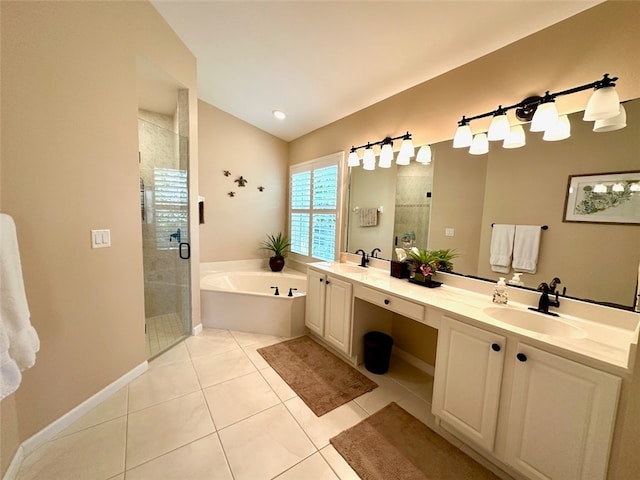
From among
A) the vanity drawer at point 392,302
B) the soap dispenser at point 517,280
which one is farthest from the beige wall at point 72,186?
the soap dispenser at point 517,280

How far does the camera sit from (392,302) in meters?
1.85

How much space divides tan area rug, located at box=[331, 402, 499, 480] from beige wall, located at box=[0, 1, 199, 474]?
1724 millimetres

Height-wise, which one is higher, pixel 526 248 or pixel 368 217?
pixel 368 217

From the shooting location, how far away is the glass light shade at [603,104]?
1207mm

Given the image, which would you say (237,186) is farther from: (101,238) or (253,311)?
(101,238)

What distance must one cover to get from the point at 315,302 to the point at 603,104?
2.43m

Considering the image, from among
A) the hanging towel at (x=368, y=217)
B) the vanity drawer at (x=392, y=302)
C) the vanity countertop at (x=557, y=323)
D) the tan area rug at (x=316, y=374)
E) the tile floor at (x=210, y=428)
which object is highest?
the hanging towel at (x=368, y=217)

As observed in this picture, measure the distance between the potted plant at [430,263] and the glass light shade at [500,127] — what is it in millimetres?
869

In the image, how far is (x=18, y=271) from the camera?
3.54 feet

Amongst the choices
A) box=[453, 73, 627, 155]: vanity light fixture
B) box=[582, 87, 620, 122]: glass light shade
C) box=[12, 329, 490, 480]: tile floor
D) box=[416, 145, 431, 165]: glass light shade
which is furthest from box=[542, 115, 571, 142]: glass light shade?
box=[12, 329, 490, 480]: tile floor

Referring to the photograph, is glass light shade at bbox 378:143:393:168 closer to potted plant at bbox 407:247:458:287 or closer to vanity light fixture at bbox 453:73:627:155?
vanity light fixture at bbox 453:73:627:155

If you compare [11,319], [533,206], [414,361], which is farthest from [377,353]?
[11,319]

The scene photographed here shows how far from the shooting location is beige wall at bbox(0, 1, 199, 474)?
4.13 feet

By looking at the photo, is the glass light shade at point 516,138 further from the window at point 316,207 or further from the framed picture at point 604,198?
the window at point 316,207
